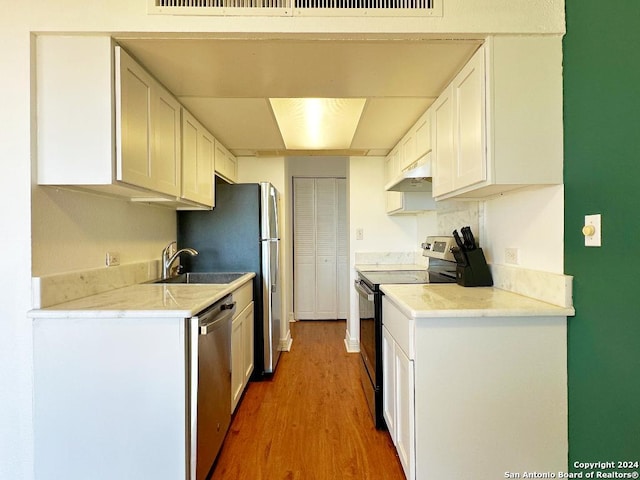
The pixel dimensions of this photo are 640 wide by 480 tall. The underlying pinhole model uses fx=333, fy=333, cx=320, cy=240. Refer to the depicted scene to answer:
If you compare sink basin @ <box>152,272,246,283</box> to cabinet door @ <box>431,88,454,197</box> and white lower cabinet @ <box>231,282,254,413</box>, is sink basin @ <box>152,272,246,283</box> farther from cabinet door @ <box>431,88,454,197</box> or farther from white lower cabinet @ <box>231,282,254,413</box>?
cabinet door @ <box>431,88,454,197</box>

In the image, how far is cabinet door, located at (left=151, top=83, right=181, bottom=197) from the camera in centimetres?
176

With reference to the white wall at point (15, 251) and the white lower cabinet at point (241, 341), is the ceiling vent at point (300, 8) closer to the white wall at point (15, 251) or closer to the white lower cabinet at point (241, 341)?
the white wall at point (15, 251)

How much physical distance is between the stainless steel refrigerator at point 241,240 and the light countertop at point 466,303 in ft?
4.30

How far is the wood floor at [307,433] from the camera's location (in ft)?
5.68

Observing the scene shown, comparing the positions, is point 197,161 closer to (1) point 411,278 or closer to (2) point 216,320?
(2) point 216,320

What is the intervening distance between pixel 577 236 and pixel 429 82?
1.04 metres

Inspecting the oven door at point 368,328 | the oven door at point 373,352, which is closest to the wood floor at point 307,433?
the oven door at point 373,352

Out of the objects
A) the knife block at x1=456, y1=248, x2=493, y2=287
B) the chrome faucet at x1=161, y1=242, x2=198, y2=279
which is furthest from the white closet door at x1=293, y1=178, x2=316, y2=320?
the knife block at x1=456, y1=248, x2=493, y2=287

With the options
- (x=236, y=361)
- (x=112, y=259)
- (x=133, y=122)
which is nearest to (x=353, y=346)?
(x=236, y=361)

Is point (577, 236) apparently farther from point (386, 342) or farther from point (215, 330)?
point (215, 330)

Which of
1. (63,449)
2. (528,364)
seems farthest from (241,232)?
(528,364)

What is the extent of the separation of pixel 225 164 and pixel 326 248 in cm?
214

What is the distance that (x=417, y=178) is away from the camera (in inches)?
85.2

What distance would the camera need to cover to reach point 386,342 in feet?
6.32
